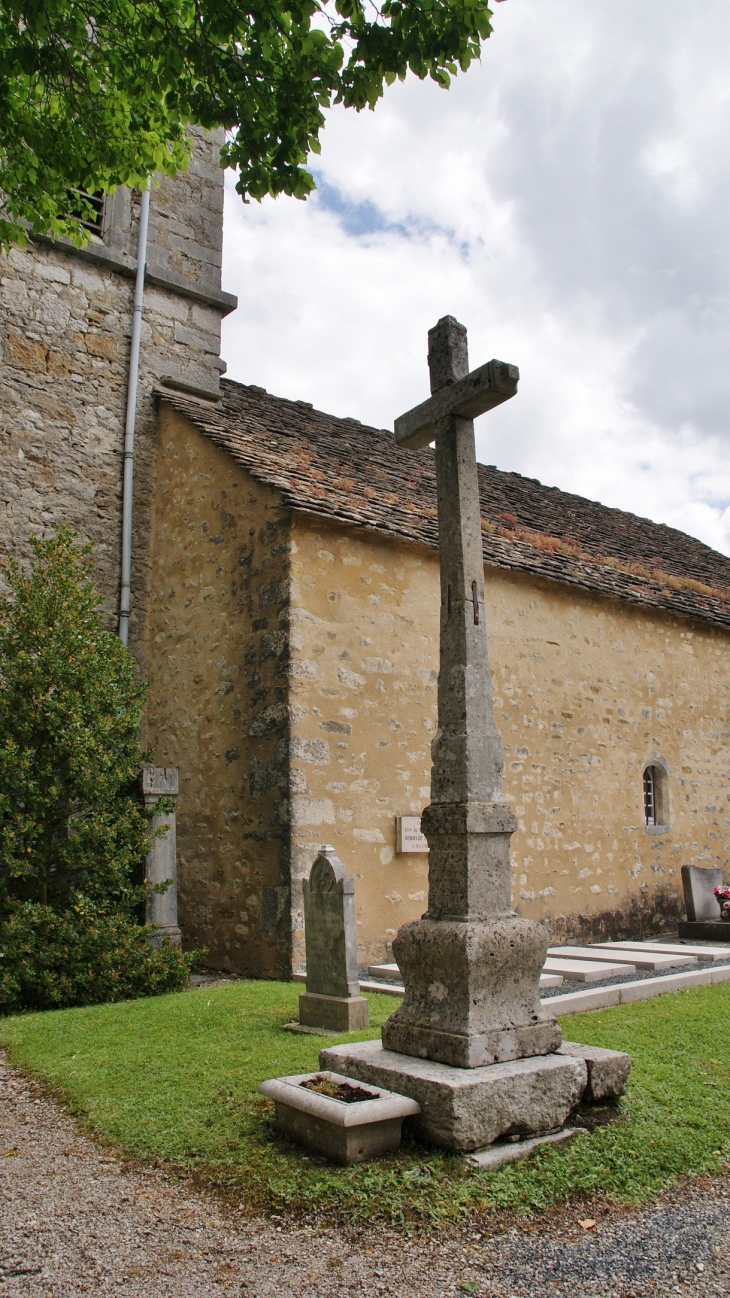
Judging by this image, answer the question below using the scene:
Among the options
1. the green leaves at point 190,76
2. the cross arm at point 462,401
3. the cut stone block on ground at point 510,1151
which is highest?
the green leaves at point 190,76

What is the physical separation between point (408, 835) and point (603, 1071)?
525 centimetres

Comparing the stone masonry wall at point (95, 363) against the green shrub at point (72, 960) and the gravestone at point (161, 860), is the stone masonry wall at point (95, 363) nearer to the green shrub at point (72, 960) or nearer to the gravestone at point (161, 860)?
the gravestone at point (161, 860)

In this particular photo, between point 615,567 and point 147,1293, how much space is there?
12615 mm

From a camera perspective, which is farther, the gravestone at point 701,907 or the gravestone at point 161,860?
the gravestone at point 701,907

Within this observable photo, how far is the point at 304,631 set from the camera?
8.98 m

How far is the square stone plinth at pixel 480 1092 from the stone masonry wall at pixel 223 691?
448cm

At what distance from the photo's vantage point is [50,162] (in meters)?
5.93

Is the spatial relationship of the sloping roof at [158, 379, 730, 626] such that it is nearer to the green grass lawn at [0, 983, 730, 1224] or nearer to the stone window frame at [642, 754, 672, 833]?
the stone window frame at [642, 754, 672, 833]

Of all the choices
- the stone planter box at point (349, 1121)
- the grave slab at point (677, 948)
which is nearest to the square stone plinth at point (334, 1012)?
the stone planter box at point (349, 1121)

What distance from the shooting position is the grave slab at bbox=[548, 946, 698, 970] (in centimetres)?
884

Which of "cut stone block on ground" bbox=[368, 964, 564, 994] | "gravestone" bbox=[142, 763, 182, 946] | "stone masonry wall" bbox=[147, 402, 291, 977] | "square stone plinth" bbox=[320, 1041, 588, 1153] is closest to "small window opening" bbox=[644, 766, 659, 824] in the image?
"cut stone block on ground" bbox=[368, 964, 564, 994]

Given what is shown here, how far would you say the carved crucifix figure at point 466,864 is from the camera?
13.1 feet

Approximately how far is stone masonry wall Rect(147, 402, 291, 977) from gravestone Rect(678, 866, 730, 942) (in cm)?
635

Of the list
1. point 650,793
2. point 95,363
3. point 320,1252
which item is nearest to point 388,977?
point 320,1252
